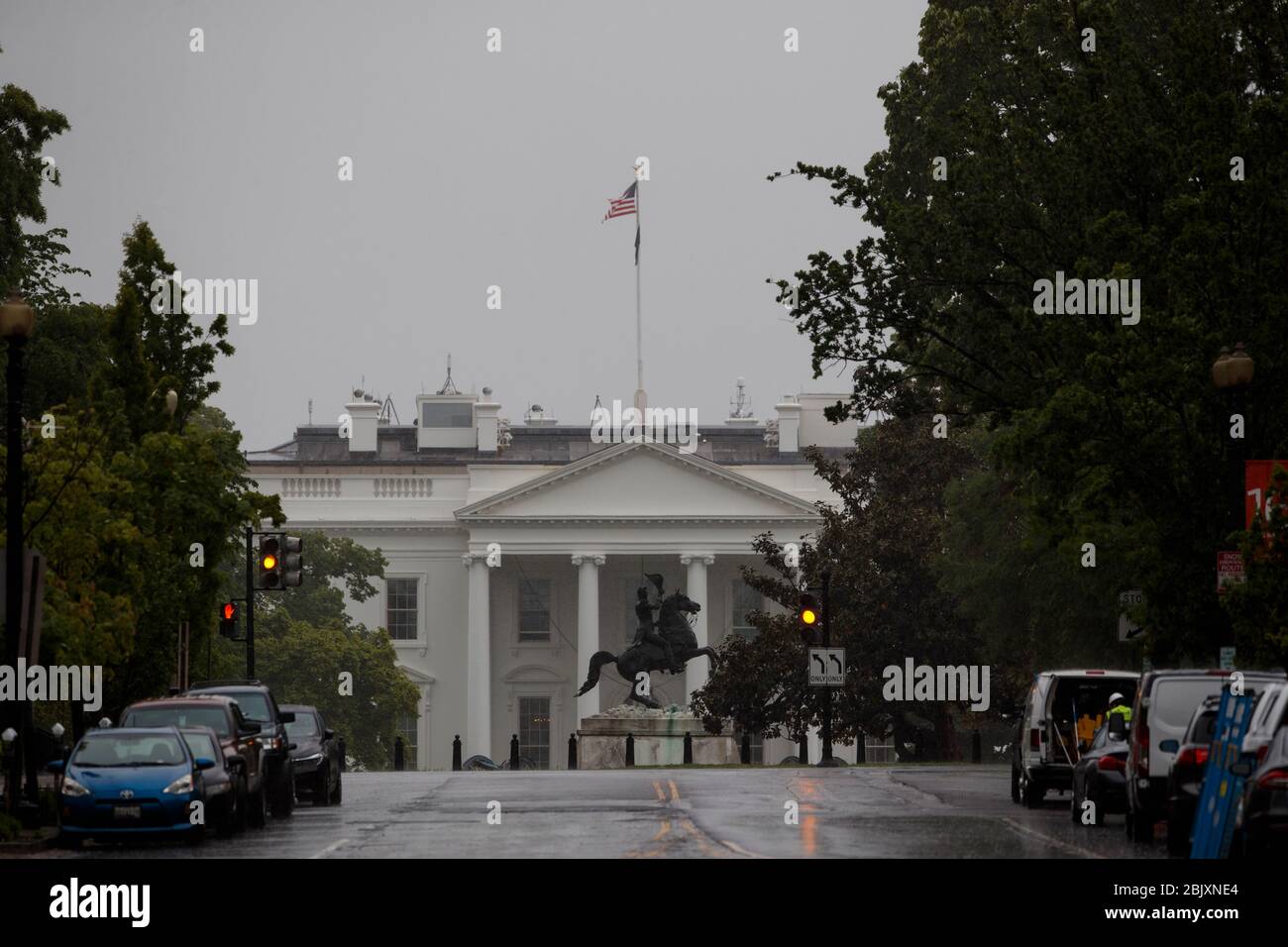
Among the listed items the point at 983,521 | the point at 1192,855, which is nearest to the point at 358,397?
the point at 983,521

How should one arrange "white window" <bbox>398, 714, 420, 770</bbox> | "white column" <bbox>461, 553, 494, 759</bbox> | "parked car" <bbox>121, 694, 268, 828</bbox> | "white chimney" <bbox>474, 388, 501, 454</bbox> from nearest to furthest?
1. "parked car" <bbox>121, 694, 268, 828</bbox>
2. "white window" <bbox>398, 714, 420, 770</bbox>
3. "white column" <bbox>461, 553, 494, 759</bbox>
4. "white chimney" <bbox>474, 388, 501, 454</bbox>

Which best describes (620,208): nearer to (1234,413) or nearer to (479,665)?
(479,665)

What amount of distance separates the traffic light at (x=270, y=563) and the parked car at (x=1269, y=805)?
27.4 meters

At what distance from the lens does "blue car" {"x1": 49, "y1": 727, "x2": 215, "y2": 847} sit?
2473 centimetres

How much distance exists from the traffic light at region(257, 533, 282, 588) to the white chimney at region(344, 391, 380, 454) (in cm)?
7119

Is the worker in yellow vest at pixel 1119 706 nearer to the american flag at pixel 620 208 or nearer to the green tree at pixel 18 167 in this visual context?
the green tree at pixel 18 167

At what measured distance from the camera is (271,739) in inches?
1268

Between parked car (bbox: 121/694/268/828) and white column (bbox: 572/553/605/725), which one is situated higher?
white column (bbox: 572/553/605/725)

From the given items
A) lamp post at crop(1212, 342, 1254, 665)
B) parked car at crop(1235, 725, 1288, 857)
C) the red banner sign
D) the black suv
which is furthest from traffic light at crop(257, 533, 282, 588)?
parked car at crop(1235, 725, 1288, 857)

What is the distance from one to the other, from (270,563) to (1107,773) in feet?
61.8

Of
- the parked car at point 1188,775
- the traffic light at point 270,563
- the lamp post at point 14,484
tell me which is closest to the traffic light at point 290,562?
the traffic light at point 270,563

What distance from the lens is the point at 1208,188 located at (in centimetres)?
3238

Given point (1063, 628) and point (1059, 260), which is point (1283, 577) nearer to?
point (1059, 260)

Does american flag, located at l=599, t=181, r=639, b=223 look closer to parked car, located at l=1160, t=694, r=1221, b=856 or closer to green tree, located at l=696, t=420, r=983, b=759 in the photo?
green tree, located at l=696, t=420, r=983, b=759
